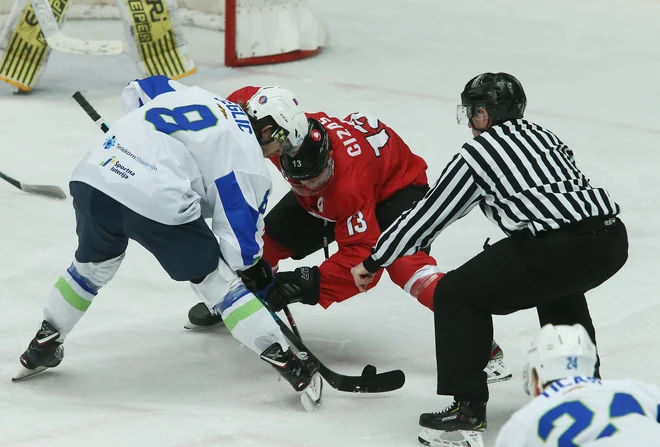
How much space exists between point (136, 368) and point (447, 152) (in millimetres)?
2475

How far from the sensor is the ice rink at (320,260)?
278 centimetres

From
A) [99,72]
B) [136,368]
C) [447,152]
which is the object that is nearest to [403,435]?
[136,368]

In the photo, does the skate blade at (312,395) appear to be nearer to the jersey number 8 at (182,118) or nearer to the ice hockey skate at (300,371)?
the ice hockey skate at (300,371)

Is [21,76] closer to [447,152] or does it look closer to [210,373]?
[447,152]

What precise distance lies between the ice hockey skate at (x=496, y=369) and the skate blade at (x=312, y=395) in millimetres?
490

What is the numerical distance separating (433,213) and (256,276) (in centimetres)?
67

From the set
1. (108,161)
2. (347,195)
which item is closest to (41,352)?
(108,161)

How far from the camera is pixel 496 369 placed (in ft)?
9.87

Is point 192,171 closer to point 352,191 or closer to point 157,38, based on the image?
point 352,191

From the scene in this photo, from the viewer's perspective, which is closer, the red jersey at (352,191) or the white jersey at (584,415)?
the white jersey at (584,415)

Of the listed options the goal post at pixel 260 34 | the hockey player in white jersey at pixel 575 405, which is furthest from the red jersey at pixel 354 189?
the goal post at pixel 260 34

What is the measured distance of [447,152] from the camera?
523 cm

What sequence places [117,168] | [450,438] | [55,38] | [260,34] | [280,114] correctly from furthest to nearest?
[260,34]
[55,38]
[280,114]
[117,168]
[450,438]

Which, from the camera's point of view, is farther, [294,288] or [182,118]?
[294,288]
